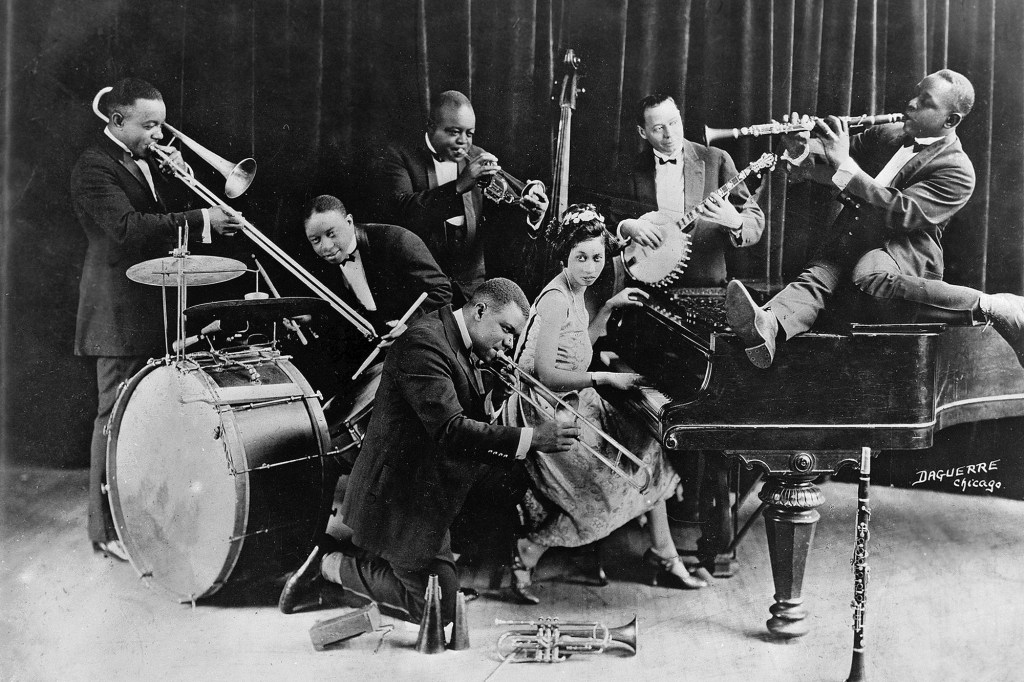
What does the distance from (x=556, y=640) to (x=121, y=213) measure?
8.51ft

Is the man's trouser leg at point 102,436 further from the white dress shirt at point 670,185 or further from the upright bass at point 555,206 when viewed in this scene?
the white dress shirt at point 670,185

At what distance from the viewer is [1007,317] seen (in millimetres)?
3324

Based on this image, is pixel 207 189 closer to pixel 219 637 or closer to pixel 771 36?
pixel 219 637

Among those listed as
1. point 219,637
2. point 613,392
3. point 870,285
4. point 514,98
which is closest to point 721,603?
point 613,392

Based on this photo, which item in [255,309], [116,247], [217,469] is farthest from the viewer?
[116,247]

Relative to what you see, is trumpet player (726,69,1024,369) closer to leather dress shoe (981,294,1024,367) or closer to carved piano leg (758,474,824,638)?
leather dress shoe (981,294,1024,367)

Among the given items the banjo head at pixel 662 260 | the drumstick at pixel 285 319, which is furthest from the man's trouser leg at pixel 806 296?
the drumstick at pixel 285 319

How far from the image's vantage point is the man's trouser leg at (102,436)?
3.41 metres

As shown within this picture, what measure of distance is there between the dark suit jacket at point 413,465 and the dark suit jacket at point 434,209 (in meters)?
0.31

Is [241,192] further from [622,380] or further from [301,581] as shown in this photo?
[622,380]

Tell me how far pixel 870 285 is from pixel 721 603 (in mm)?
1506

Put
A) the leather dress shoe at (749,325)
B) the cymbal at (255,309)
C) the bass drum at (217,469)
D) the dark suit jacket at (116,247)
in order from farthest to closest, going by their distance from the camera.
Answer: the dark suit jacket at (116,247) → the cymbal at (255,309) → the bass drum at (217,469) → the leather dress shoe at (749,325)

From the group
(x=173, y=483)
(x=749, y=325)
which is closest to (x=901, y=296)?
(x=749, y=325)

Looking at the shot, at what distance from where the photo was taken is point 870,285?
10.9 feet
